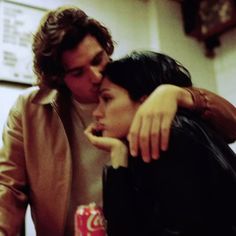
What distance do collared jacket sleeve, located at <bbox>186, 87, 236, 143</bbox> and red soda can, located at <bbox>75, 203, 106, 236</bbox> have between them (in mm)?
365

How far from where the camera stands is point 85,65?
140 cm

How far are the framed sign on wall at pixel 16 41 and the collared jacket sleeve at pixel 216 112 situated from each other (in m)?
1.31

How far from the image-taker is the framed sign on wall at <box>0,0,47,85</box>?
2.27 m

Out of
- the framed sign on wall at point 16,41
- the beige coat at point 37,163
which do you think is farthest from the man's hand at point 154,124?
the framed sign on wall at point 16,41

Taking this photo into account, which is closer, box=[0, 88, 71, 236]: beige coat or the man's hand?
the man's hand

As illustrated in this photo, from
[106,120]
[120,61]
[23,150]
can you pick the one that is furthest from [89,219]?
[23,150]

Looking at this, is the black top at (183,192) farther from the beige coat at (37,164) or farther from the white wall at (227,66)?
the white wall at (227,66)

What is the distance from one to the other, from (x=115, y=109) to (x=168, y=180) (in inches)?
13.7

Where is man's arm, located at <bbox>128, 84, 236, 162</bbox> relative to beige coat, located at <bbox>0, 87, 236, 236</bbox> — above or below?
above

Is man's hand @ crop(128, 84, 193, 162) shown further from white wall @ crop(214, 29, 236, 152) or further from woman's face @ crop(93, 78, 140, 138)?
white wall @ crop(214, 29, 236, 152)

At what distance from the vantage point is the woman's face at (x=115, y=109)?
43.2 inches

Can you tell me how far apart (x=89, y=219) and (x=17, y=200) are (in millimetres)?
472

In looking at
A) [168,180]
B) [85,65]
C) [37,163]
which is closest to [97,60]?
[85,65]

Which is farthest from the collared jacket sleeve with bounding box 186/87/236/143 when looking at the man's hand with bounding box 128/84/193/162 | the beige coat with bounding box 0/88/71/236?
the beige coat with bounding box 0/88/71/236
